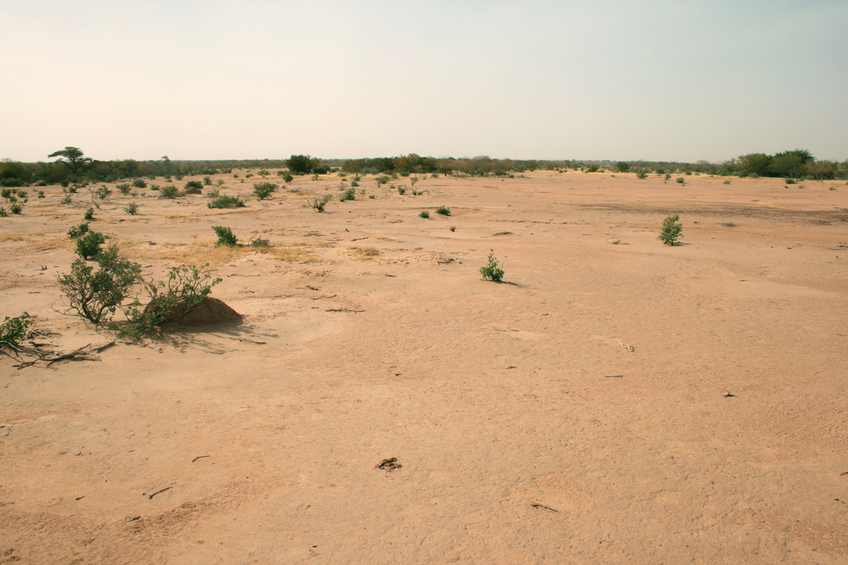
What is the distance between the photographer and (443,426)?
178 inches

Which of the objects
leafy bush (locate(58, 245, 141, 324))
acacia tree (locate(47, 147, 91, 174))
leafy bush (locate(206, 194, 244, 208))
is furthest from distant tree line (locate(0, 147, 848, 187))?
leafy bush (locate(58, 245, 141, 324))

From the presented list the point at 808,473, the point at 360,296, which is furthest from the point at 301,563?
the point at 360,296

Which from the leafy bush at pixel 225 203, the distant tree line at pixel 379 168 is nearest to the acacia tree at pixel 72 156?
the distant tree line at pixel 379 168

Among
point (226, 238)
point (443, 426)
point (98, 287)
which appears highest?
point (226, 238)

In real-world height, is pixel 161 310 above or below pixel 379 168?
below

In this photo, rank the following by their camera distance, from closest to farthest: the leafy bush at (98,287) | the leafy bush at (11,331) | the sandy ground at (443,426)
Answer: the sandy ground at (443,426)
the leafy bush at (11,331)
the leafy bush at (98,287)

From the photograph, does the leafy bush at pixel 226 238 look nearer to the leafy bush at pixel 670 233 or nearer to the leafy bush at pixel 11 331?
the leafy bush at pixel 11 331

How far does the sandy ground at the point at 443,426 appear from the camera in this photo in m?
3.15

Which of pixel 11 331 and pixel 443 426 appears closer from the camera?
pixel 443 426

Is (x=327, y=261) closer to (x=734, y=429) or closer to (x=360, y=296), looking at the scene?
(x=360, y=296)

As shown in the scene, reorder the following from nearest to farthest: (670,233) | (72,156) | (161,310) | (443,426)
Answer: (443,426), (161,310), (670,233), (72,156)

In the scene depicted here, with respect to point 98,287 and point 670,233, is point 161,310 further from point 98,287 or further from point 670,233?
point 670,233

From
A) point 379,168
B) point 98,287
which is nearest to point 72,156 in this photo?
point 379,168

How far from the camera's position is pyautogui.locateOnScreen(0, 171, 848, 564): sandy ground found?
3150 millimetres
